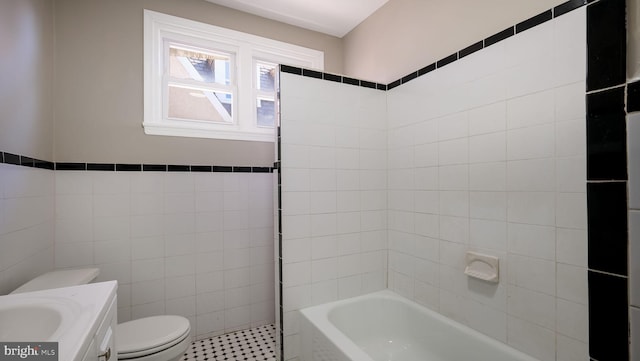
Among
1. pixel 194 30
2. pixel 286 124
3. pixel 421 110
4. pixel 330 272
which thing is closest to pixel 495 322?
pixel 330 272

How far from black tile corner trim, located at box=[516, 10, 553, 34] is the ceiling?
1.22m

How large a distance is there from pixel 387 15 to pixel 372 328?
7.91 ft

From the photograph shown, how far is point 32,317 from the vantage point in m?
0.94

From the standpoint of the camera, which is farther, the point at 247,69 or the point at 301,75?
the point at 247,69

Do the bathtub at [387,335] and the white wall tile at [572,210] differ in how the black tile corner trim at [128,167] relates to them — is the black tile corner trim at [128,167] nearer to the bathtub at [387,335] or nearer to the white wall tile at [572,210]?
the bathtub at [387,335]

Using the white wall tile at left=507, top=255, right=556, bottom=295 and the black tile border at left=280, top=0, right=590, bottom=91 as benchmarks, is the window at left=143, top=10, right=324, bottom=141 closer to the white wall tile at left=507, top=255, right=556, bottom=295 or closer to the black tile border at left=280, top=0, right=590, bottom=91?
the black tile border at left=280, top=0, right=590, bottom=91

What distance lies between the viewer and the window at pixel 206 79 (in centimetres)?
214

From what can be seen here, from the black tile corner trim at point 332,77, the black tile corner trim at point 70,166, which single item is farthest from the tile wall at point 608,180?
the black tile corner trim at point 70,166

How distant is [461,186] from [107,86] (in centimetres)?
246

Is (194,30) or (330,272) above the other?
(194,30)

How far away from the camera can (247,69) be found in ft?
8.07

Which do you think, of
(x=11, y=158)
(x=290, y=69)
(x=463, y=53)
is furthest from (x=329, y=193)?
(x=11, y=158)

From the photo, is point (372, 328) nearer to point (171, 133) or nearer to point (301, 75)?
point (301, 75)

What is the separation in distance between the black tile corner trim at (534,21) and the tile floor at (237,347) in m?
2.50
